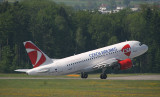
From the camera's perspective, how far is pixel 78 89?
2290 inches

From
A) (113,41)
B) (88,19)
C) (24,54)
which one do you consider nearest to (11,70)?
(24,54)

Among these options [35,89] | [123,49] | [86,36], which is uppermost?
[86,36]

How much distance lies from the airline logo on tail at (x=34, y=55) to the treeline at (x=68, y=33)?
33.5m

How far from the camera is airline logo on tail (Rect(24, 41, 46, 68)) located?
2689 inches

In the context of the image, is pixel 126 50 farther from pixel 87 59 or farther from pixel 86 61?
pixel 86 61

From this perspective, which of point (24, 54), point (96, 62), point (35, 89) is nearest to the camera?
point (35, 89)

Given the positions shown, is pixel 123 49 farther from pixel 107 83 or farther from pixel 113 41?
pixel 113 41

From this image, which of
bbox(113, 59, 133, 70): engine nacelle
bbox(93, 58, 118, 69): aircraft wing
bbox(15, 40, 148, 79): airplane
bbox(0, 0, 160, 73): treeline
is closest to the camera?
bbox(15, 40, 148, 79): airplane

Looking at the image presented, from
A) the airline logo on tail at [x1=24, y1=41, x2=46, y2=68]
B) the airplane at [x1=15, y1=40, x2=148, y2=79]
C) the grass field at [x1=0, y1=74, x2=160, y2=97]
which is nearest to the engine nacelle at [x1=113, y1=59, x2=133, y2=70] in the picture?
the airplane at [x1=15, y1=40, x2=148, y2=79]

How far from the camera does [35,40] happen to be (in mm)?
116375

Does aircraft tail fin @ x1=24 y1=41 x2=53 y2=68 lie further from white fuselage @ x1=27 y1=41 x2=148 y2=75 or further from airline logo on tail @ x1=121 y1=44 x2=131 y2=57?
airline logo on tail @ x1=121 y1=44 x2=131 y2=57

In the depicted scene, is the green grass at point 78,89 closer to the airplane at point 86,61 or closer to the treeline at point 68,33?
the airplane at point 86,61

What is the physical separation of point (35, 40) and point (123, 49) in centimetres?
4361

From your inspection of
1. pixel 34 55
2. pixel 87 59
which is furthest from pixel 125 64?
pixel 34 55
